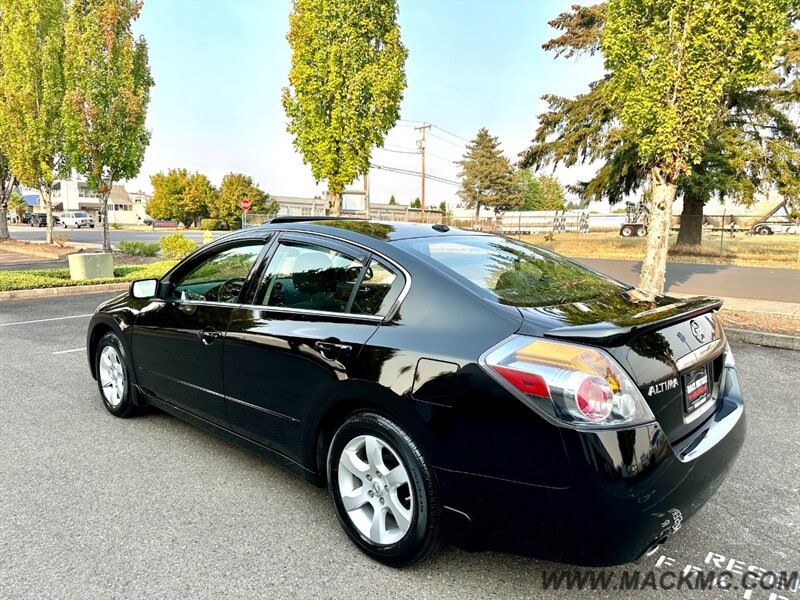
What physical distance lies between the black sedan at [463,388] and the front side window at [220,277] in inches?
0.9

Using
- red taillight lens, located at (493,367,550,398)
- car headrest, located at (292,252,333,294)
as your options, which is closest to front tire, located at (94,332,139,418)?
car headrest, located at (292,252,333,294)

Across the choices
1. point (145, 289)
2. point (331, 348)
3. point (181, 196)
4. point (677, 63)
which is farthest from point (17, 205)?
point (331, 348)

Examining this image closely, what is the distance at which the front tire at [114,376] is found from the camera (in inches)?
162

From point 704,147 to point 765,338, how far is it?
17.0m

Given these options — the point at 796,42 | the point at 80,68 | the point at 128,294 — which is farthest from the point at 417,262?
the point at 796,42

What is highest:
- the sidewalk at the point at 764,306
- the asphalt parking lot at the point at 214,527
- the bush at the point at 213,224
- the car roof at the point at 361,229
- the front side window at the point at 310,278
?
the bush at the point at 213,224

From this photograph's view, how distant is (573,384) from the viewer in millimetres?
1918

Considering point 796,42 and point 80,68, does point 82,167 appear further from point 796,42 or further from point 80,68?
point 796,42

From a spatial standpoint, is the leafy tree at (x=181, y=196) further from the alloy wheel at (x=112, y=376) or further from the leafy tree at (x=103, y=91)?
the alloy wheel at (x=112, y=376)

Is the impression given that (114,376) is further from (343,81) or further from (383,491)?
(343,81)

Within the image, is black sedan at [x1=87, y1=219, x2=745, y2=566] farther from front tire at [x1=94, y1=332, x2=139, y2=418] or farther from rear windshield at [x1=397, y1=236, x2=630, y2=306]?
front tire at [x1=94, y1=332, x2=139, y2=418]

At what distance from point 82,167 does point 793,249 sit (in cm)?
2890

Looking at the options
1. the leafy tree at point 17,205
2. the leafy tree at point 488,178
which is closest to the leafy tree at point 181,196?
the leafy tree at point 17,205

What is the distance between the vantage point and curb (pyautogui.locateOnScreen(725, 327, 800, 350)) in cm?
688
